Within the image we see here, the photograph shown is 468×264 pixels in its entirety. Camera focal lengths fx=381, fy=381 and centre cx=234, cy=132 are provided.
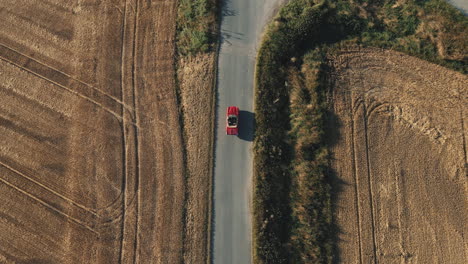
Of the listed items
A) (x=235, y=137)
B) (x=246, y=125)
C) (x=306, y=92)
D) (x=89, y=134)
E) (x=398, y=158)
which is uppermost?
(x=306, y=92)

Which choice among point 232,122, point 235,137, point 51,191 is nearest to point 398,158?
point 235,137

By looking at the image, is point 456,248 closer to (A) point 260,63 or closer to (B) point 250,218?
(B) point 250,218

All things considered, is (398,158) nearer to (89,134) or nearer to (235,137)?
(235,137)

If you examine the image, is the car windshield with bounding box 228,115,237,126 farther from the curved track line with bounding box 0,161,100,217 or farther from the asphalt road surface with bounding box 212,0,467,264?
the curved track line with bounding box 0,161,100,217

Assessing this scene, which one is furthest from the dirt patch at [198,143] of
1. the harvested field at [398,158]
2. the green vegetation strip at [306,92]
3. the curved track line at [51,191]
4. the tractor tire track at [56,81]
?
the harvested field at [398,158]

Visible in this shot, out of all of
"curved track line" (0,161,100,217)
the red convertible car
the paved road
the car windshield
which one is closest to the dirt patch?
the paved road

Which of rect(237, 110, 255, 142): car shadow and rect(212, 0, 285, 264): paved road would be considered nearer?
rect(212, 0, 285, 264): paved road
